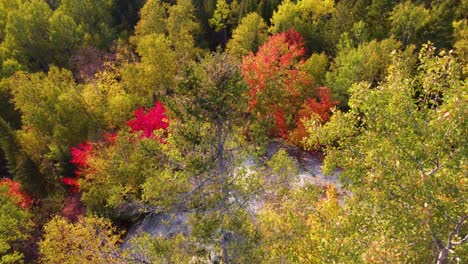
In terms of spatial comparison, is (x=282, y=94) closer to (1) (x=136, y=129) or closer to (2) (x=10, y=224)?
(1) (x=136, y=129)

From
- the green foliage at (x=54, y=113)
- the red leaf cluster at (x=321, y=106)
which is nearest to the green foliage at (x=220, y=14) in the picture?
the green foliage at (x=54, y=113)

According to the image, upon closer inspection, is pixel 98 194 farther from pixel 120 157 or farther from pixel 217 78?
pixel 217 78

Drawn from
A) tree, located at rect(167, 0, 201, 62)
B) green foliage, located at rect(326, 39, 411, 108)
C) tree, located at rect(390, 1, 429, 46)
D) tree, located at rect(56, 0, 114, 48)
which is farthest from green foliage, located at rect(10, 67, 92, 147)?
tree, located at rect(390, 1, 429, 46)

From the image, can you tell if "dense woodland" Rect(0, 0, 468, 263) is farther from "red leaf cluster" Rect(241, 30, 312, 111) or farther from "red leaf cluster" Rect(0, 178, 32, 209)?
"red leaf cluster" Rect(0, 178, 32, 209)

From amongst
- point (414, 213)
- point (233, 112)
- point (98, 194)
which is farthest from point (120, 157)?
point (414, 213)

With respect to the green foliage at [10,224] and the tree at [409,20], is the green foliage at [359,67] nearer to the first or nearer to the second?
the tree at [409,20]
